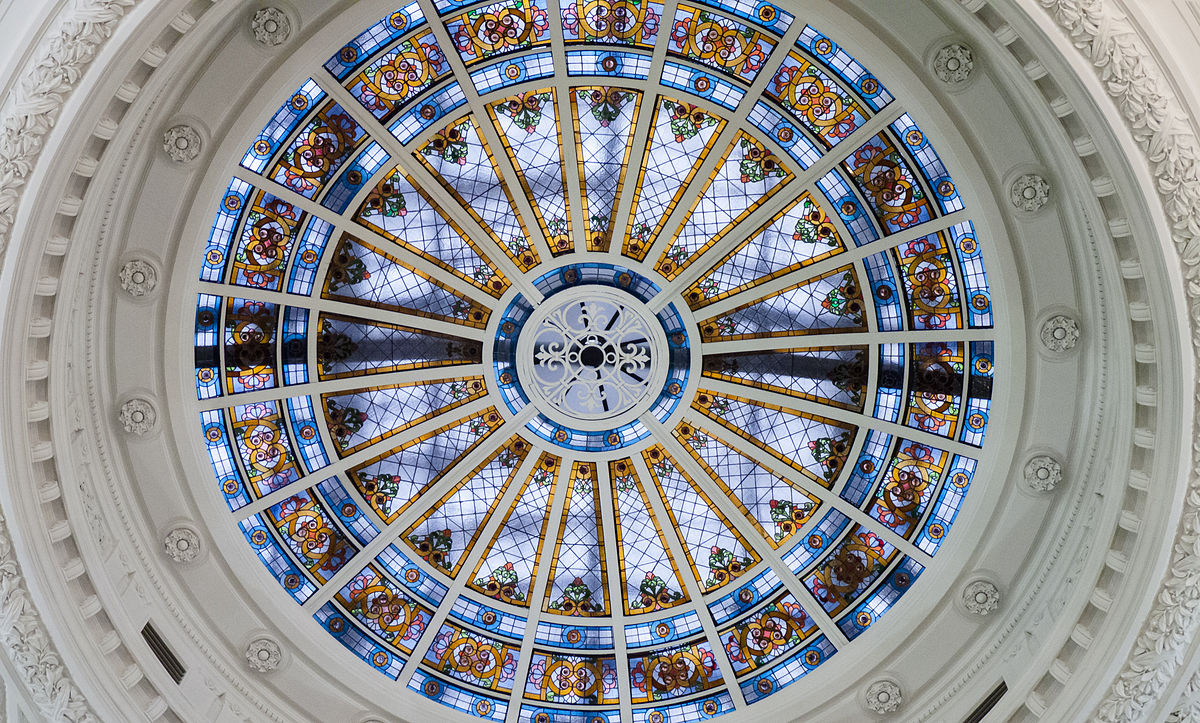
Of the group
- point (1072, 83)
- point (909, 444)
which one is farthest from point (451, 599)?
point (1072, 83)

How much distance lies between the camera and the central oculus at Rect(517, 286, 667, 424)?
16.3m

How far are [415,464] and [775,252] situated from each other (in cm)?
655

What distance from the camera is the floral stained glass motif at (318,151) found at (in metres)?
14.0

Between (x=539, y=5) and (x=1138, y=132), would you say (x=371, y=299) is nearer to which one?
(x=539, y=5)

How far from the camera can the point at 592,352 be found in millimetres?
16516

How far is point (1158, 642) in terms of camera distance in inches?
426

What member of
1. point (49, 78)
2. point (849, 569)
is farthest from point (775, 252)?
point (49, 78)

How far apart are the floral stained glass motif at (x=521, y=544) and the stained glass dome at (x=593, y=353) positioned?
0.05 m

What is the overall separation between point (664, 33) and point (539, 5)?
1.72 meters

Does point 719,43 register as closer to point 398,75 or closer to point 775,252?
point 775,252

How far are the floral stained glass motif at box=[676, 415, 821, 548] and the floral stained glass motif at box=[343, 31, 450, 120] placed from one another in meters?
6.64

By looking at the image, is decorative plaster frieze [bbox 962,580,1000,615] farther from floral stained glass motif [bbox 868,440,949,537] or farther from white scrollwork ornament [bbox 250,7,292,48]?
white scrollwork ornament [bbox 250,7,292,48]

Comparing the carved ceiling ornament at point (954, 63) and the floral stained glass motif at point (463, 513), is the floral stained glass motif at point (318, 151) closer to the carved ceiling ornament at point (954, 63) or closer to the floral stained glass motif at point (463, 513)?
the floral stained glass motif at point (463, 513)

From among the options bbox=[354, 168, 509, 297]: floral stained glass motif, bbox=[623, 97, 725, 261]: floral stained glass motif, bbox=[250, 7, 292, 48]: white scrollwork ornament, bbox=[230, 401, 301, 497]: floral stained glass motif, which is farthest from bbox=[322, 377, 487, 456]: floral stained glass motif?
bbox=[250, 7, 292, 48]: white scrollwork ornament
